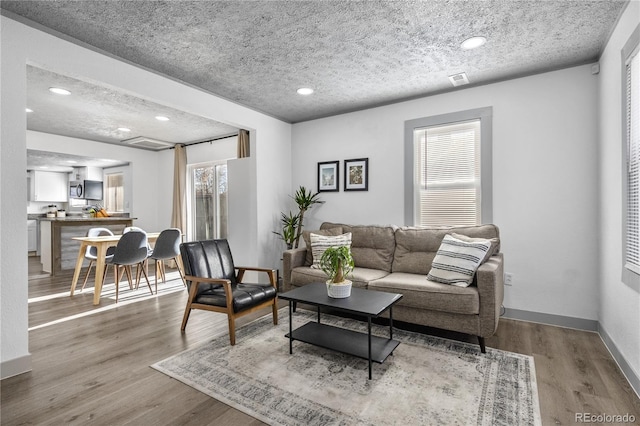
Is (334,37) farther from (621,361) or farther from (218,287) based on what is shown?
(621,361)

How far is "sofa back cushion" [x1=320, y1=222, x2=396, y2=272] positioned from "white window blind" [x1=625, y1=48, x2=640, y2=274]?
202cm

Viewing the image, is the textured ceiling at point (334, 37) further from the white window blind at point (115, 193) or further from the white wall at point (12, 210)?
the white window blind at point (115, 193)

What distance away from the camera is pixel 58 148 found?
5812 mm

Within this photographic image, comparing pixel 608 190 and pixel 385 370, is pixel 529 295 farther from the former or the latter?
pixel 385 370

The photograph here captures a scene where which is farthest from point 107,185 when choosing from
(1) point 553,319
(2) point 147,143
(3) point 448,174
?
(1) point 553,319

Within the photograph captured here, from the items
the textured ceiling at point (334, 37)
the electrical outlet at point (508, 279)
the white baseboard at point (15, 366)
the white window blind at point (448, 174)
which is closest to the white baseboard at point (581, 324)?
the electrical outlet at point (508, 279)

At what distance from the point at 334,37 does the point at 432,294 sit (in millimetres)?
2332

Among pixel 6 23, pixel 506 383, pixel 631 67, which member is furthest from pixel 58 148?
pixel 631 67

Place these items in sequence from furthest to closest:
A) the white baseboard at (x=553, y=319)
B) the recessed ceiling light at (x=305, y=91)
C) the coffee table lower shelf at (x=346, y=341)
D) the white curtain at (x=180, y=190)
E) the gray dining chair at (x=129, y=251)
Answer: the white curtain at (x=180, y=190), the gray dining chair at (x=129, y=251), the recessed ceiling light at (x=305, y=91), the white baseboard at (x=553, y=319), the coffee table lower shelf at (x=346, y=341)

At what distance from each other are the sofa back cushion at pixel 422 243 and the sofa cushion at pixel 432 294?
326 millimetres

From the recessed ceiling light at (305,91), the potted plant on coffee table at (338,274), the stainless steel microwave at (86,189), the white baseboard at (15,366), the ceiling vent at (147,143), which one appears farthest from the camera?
the stainless steel microwave at (86,189)

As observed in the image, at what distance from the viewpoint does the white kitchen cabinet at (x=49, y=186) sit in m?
8.37

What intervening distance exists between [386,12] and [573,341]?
10.3 feet

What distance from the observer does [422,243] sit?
3.51 metres
